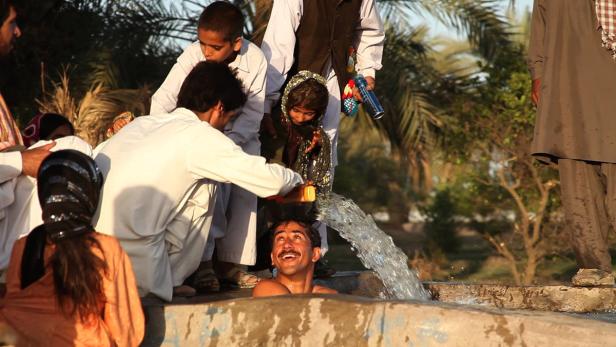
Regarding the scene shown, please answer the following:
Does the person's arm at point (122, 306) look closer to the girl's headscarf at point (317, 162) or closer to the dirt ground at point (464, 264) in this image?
the girl's headscarf at point (317, 162)

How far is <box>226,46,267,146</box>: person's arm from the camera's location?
6695 mm

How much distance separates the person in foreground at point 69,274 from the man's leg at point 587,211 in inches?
135

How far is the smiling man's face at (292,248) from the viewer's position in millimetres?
5898

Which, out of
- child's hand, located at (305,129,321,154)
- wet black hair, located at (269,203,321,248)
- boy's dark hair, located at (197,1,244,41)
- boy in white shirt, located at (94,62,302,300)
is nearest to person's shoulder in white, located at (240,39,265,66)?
boy's dark hair, located at (197,1,244,41)

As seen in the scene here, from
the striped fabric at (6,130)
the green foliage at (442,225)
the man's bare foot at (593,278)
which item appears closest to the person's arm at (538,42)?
the man's bare foot at (593,278)

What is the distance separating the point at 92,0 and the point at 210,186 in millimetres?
9515

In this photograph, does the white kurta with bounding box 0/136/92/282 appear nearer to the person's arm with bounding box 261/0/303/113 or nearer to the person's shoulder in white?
the person's shoulder in white

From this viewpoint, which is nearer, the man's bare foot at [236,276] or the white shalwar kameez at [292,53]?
the man's bare foot at [236,276]

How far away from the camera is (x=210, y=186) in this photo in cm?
560

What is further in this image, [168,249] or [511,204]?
[511,204]

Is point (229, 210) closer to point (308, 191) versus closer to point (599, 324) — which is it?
point (308, 191)

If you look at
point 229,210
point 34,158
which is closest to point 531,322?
point 34,158

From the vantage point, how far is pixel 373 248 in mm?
7117

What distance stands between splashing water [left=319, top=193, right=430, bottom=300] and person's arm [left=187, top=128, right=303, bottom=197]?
166 cm
